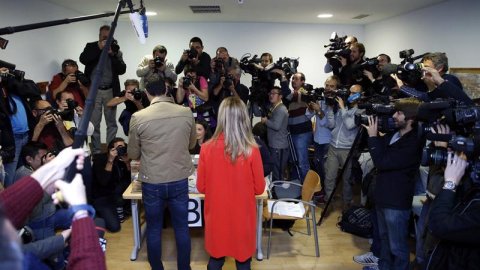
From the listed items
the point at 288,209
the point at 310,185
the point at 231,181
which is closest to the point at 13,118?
the point at 231,181

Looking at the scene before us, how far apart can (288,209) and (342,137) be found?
3.57 feet

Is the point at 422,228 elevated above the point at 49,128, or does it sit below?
below

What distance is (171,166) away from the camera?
2.36 meters

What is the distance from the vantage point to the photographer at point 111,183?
351 centimetres

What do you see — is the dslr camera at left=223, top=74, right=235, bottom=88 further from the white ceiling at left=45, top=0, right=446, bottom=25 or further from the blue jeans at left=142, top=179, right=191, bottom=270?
the blue jeans at left=142, top=179, right=191, bottom=270

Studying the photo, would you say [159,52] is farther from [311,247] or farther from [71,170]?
[71,170]

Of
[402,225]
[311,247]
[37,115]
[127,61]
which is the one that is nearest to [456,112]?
[402,225]

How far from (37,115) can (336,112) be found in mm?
3069

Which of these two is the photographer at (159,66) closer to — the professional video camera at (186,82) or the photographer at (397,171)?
the professional video camera at (186,82)

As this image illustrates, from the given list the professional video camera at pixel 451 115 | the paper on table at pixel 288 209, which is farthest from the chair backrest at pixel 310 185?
the professional video camera at pixel 451 115

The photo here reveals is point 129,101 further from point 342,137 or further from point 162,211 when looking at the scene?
point 342,137

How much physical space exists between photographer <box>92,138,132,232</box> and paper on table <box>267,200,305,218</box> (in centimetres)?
162

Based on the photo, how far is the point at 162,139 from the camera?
2305mm

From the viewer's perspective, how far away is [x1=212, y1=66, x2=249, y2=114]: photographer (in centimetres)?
431
